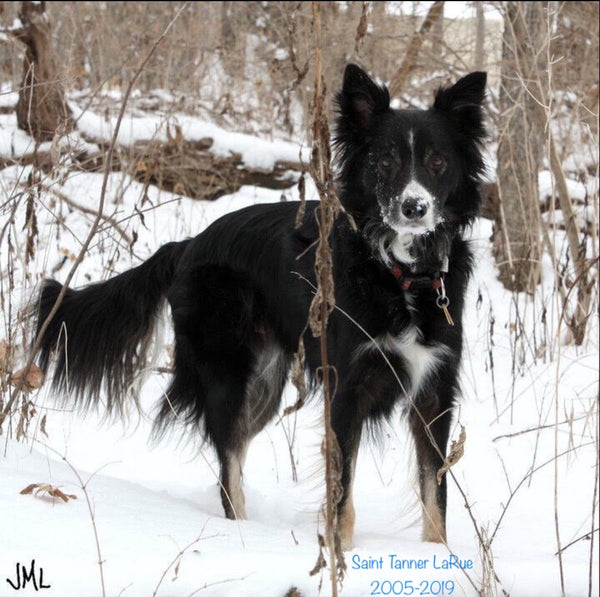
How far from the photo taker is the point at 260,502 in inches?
149

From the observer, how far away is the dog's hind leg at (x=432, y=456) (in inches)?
126

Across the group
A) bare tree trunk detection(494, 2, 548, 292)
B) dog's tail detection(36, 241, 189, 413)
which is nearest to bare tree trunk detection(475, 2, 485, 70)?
bare tree trunk detection(494, 2, 548, 292)

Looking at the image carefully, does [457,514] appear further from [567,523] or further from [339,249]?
[339,249]

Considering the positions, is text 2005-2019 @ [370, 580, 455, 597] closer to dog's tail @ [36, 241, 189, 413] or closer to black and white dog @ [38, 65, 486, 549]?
black and white dog @ [38, 65, 486, 549]

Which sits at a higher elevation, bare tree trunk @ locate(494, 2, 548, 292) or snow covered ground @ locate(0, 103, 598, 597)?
bare tree trunk @ locate(494, 2, 548, 292)

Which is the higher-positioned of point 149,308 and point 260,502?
point 149,308

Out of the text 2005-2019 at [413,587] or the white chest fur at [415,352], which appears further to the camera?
the white chest fur at [415,352]

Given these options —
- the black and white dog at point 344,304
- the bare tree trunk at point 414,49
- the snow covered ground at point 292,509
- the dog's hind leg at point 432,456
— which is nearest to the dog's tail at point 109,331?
the black and white dog at point 344,304

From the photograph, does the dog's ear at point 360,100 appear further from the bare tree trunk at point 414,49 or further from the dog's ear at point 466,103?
the bare tree trunk at point 414,49

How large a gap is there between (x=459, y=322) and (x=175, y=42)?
27.6 ft

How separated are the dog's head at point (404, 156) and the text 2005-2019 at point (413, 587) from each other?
123 centimetres

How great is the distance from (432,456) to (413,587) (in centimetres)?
96

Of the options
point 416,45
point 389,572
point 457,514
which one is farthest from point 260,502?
point 416,45

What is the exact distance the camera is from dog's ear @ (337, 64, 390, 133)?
10.8 ft
